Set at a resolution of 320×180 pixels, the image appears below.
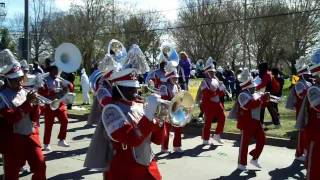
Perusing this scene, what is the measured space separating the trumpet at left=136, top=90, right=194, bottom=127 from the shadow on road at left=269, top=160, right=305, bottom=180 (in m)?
4.71

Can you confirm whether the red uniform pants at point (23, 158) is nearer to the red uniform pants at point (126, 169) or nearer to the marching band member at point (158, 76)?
the red uniform pants at point (126, 169)

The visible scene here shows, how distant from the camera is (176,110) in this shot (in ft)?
16.3

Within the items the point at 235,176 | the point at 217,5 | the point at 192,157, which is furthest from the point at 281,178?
the point at 217,5

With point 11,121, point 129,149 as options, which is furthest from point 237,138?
point 129,149

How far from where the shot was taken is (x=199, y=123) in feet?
50.1

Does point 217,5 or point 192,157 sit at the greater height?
point 217,5

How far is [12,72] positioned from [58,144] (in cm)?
531

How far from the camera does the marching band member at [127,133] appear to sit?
4.86m

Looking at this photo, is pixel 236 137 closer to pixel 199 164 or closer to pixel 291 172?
pixel 199 164

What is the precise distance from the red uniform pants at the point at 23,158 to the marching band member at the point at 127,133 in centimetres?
206

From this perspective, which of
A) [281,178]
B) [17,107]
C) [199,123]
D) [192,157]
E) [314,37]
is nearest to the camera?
[17,107]

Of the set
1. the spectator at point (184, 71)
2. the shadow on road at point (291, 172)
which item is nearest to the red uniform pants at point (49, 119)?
the shadow on road at point (291, 172)

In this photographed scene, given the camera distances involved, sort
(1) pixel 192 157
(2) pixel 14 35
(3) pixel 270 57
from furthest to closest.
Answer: (2) pixel 14 35 → (3) pixel 270 57 → (1) pixel 192 157

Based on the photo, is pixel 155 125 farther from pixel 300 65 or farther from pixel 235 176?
pixel 300 65
